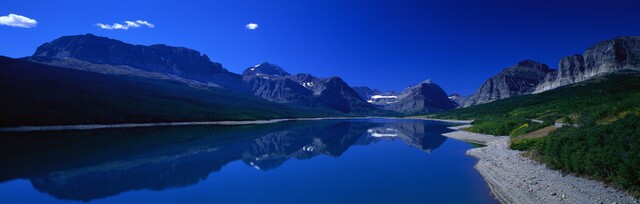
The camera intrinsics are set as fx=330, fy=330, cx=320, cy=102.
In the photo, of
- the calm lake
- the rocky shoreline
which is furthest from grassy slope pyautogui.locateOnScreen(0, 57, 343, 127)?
Result: the rocky shoreline

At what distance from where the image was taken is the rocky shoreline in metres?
19.9

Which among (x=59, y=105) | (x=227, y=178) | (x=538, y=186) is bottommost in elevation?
(x=227, y=178)

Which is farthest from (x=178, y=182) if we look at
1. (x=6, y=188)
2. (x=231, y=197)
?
(x=6, y=188)

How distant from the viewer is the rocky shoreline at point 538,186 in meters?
19.9

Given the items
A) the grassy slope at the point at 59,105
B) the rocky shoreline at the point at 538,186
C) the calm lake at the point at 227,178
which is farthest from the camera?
the grassy slope at the point at 59,105

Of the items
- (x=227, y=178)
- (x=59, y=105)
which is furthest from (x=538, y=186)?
(x=59, y=105)

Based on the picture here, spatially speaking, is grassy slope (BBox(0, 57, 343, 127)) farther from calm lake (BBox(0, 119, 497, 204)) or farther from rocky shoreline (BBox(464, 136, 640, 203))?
rocky shoreline (BBox(464, 136, 640, 203))

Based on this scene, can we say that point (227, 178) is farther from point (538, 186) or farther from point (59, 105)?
point (59, 105)

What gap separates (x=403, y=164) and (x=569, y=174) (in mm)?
20683

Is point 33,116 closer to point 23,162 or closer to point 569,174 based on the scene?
point 23,162

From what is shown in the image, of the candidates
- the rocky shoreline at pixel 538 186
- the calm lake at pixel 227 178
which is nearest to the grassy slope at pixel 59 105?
the calm lake at pixel 227 178

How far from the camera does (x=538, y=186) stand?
24766 mm

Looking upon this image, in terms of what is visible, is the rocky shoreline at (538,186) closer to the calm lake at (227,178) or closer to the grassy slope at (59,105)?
the calm lake at (227,178)

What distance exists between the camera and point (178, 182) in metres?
33.2
